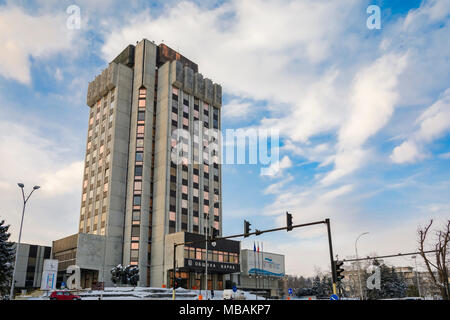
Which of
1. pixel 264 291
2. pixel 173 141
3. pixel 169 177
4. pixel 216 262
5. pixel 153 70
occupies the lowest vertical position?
pixel 264 291

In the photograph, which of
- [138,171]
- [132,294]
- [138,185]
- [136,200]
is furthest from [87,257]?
[132,294]

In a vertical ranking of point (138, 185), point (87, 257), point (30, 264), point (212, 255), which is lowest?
point (30, 264)

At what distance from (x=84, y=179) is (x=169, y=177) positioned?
77.1 ft

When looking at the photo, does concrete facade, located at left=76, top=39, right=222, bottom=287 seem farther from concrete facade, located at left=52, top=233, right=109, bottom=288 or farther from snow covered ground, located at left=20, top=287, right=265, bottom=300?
snow covered ground, located at left=20, top=287, right=265, bottom=300

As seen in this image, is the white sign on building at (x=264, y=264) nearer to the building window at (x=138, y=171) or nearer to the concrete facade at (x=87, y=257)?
the building window at (x=138, y=171)

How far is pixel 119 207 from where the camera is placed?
3019 inches

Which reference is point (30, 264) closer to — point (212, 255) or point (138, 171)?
point (138, 171)

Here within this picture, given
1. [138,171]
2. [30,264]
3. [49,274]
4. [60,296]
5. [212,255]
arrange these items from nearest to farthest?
[49,274]
[60,296]
[212,255]
[138,171]
[30,264]

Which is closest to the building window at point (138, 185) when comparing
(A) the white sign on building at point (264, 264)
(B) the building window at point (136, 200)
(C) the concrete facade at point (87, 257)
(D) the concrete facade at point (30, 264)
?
(B) the building window at point (136, 200)

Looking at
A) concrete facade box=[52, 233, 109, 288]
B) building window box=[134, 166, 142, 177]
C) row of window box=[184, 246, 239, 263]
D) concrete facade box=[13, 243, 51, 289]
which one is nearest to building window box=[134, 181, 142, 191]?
building window box=[134, 166, 142, 177]

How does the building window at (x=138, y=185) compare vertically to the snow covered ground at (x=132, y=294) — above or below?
above

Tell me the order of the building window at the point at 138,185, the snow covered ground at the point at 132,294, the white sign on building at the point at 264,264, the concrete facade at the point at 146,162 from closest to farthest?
the snow covered ground at the point at 132,294 → the concrete facade at the point at 146,162 → the building window at the point at 138,185 → the white sign on building at the point at 264,264
